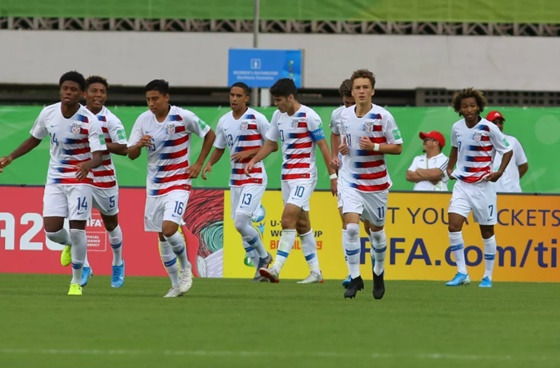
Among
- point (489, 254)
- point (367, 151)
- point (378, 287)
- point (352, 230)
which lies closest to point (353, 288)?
point (378, 287)

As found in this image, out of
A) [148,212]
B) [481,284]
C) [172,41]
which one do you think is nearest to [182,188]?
[148,212]

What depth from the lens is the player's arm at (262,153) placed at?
17.3 m

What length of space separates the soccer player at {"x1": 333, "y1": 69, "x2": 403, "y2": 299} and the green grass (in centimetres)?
42

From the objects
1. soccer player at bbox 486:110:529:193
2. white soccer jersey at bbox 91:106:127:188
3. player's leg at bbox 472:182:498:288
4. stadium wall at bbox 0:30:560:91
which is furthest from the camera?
stadium wall at bbox 0:30:560:91

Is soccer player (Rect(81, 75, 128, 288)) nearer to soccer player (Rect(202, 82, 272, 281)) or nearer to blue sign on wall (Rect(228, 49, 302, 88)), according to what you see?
soccer player (Rect(202, 82, 272, 281))

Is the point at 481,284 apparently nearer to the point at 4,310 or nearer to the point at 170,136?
the point at 170,136

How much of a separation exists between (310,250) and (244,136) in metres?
1.57

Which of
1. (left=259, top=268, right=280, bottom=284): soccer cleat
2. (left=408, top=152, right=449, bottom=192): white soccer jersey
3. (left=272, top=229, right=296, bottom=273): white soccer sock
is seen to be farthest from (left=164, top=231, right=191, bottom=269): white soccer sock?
(left=408, top=152, right=449, bottom=192): white soccer jersey

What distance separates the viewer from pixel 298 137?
60.1 ft

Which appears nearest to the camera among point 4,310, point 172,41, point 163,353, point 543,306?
point 163,353

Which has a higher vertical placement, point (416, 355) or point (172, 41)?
point (172, 41)

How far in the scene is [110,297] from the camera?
15.0 m

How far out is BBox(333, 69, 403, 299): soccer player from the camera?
14.9 m

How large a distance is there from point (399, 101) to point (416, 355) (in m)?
25.1
